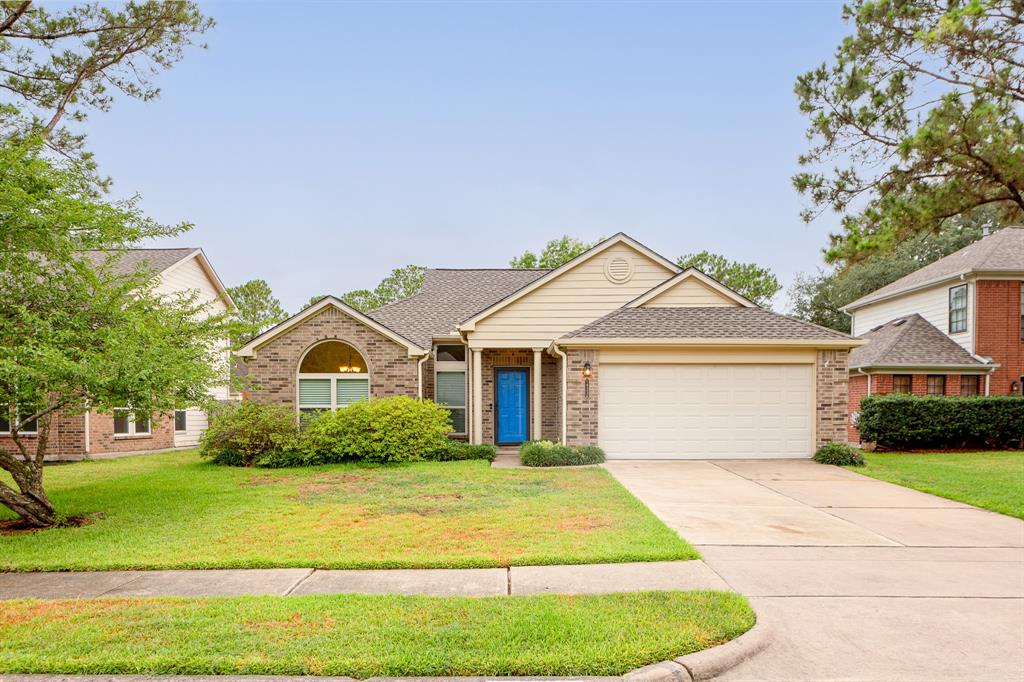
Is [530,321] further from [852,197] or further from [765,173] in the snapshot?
[765,173]

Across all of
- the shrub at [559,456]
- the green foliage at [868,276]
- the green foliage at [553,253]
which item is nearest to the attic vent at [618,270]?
the shrub at [559,456]

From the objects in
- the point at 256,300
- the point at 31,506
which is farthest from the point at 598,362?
the point at 256,300

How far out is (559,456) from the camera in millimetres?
12180

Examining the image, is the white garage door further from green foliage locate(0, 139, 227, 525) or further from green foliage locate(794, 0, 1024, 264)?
green foliage locate(0, 139, 227, 525)

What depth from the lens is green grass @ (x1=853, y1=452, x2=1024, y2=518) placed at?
8.58 m

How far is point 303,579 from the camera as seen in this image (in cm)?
497

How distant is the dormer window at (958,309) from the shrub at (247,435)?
69.8ft

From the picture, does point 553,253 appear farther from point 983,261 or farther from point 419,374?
point 419,374

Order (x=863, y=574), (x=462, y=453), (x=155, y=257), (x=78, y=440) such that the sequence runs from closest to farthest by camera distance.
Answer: (x=863, y=574) → (x=462, y=453) → (x=78, y=440) → (x=155, y=257)

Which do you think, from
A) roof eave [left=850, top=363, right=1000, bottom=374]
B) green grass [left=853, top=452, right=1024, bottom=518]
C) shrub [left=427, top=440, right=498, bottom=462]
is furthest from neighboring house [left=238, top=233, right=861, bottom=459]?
roof eave [left=850, top=363, right=1000, bottom=374]

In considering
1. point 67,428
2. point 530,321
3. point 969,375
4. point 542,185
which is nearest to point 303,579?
point 530,321

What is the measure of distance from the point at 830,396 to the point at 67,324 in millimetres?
14472

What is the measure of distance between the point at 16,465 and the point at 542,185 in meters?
27.3

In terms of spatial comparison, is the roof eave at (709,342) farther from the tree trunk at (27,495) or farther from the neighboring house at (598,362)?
the tree trunk at (27,495)
